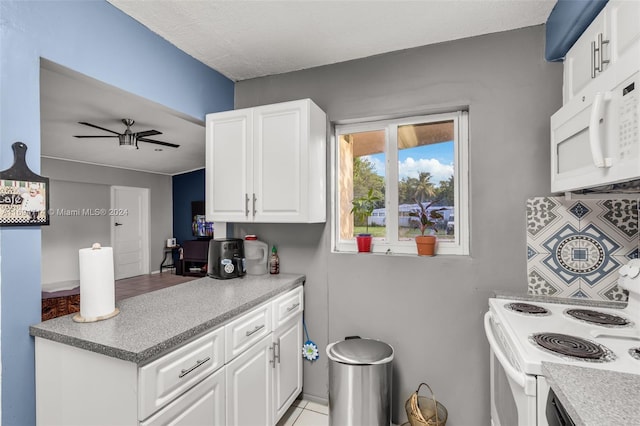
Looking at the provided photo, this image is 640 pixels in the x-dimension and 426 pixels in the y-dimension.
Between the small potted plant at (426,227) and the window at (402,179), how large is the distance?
0.08 feet

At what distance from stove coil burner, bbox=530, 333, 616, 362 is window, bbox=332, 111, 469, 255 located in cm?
87

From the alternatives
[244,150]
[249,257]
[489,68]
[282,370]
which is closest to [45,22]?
[244,150]

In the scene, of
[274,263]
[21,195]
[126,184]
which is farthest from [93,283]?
[126,184]

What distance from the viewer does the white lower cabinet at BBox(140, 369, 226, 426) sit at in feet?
3.70

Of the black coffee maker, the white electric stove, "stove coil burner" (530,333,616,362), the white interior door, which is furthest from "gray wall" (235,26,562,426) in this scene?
the white interior door

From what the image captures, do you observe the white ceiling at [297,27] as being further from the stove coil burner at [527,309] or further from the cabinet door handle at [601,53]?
the stove coil burner at [527,309]

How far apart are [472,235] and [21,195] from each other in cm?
219

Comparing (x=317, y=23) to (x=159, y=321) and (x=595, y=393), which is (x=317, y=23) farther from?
(x=595, y=393)

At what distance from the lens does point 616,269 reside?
157cm

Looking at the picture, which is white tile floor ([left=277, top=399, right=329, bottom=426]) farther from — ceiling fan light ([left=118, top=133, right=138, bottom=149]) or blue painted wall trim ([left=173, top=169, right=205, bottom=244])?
blue painted wall trim ([left=173, top=169, right=205, bottom=244])

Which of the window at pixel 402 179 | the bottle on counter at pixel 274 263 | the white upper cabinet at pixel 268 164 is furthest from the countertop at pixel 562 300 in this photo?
the bottle on counter at pixel 274 263

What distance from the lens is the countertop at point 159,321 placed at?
3.56 ft

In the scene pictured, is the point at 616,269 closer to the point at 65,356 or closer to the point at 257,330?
the point at 257,330

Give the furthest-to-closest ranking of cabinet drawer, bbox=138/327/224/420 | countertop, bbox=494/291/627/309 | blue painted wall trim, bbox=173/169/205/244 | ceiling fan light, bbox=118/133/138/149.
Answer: blue painted wall trim, bbox=173/169/205/244 < ceiling fan light, bbox=118/133/138/149 < countertop, bbox=494/291/627/309 < cabinet drawer, bbox=138/327/224/420
